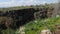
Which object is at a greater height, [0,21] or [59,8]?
[59,8]

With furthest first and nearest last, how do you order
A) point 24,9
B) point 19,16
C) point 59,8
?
point 24,9, point 19,16, point 59,8

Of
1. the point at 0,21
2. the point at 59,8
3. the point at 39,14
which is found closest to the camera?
the point at 59,8

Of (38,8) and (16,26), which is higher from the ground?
(38,8)

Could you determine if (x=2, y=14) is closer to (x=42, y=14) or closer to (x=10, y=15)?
(x=10, y=15)

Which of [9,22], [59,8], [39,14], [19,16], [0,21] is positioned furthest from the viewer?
[19,16]

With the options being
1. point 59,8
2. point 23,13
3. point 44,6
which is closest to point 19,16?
point 23,13

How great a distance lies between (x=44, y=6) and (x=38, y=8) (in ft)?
0.69

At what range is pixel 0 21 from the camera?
4586 millimetres

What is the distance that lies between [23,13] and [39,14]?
1017 mm

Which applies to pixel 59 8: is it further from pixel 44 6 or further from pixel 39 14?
pixel 44 6

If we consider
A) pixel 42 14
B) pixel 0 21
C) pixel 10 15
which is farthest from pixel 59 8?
pixel 0 21

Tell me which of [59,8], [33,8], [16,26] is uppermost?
[59,8]

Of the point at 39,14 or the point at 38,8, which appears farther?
the point at 38,8

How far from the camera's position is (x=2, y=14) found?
4.86 metres
